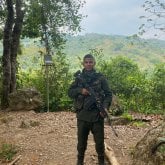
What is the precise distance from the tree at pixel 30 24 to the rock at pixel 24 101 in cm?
87

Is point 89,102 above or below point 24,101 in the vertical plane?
above

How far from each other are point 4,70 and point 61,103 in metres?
2.46

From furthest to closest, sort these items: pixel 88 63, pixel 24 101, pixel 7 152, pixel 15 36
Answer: pixel 15 36
pixel 24 101
pixel 7 152
pixel 88 63

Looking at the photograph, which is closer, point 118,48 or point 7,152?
point 7,152

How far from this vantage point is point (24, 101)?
15453 mm

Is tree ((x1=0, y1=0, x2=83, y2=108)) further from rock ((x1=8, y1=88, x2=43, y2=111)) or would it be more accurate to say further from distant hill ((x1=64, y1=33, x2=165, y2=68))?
distant hill ((x1=64, y1=33, x2=165, y2=68))

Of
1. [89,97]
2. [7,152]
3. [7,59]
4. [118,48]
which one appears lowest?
[7,152]

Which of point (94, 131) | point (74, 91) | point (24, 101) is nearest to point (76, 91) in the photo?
point (74, 91)

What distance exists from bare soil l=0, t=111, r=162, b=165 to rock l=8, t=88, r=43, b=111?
4.70 ft

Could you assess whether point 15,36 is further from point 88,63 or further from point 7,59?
point 88,63

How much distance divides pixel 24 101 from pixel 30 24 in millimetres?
4287

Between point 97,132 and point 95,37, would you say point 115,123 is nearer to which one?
point 97,132

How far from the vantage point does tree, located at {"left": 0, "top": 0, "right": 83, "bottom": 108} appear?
647 inches

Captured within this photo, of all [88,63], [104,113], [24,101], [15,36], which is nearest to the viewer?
[104,113]
